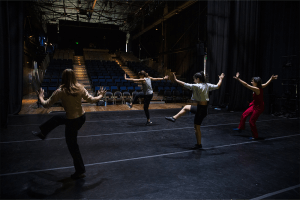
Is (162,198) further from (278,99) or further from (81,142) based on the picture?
(278,99)

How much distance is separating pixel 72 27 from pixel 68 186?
89.0ft

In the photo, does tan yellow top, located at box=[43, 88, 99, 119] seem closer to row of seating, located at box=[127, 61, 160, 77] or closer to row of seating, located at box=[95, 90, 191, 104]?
row of seating, located at box=[95, 90, 191, 104]

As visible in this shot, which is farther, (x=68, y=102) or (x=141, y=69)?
(x=141, y=69)

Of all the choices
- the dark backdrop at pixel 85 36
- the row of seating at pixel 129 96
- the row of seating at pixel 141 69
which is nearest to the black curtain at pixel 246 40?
the row of seating at pixel 129 96

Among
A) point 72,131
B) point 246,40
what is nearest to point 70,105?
point 72,131

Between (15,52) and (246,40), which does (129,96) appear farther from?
(246,40)

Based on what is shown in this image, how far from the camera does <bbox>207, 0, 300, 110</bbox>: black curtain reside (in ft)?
27.8

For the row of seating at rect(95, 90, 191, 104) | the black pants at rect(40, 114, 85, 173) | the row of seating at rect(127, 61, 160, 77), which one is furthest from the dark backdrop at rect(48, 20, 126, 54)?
the black pants at rect(40, 114, 85, 173)

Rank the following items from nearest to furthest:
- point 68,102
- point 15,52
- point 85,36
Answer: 1. point 68,102
2. point 15,52
3. point 85,36

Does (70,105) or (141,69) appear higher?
(141,69)

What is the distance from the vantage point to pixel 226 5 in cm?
1020

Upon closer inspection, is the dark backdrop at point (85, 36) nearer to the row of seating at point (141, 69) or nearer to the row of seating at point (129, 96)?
the row of seating at point (141, 69)

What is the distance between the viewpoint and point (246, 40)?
945cm

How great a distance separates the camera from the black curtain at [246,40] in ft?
27.8
